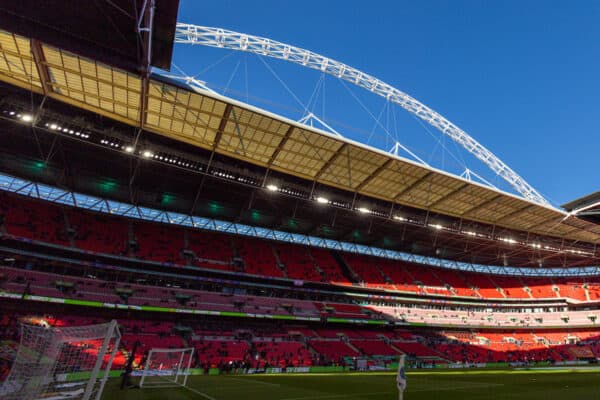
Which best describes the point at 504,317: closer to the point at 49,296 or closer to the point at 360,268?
the point at 360,268

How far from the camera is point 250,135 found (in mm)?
27250

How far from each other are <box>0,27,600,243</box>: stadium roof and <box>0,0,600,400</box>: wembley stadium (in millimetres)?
179

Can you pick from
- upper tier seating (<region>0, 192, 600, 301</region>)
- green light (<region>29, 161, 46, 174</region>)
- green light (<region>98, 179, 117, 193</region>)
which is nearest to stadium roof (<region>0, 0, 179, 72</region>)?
green light (<region>29, 161, 46, 174</region>)

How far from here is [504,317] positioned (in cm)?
5534

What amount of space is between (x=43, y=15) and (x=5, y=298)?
2266cm

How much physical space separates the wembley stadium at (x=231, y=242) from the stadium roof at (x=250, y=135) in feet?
0.59

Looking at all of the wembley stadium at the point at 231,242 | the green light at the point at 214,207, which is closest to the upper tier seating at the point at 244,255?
the wembley stadium at the point at 231,242

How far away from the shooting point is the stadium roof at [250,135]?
20891 mm

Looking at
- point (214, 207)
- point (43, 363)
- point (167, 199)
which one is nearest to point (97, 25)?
point (43, 363)

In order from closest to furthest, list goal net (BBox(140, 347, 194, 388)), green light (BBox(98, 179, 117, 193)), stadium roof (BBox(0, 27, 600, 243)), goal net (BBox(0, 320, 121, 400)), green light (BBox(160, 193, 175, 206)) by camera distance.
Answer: goal net (BBox(0, 320, 121, 400))
stadium roof (BBox(0, 27, 600, 243))
goal net (BBox(140, 347, 194, 388))
green light (BBox(98, 179, 117, 193))
green light (BBox(160, 193, 175, 206))

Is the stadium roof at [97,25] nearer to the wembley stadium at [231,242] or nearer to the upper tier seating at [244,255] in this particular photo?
the wembley stadium at [231,242]

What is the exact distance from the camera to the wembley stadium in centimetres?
1677

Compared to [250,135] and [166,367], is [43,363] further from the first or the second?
[250,135]

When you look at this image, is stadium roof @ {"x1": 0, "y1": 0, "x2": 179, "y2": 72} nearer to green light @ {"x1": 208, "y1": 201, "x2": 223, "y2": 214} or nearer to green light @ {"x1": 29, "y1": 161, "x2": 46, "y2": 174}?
green light @ {"x1": 29, "y1": 161, "x2": 46, "y2": 174}
